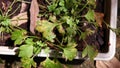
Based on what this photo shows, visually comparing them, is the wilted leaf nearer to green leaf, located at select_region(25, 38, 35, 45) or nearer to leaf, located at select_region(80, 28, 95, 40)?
leaf, located at select_region(80, 28, 95, 40)

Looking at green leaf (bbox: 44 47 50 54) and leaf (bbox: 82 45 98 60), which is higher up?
green leaf (bbox: 44 47 50 54)

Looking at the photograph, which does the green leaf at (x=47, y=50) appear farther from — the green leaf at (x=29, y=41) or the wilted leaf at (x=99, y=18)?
the wilted leaf at (x=99, y=18)

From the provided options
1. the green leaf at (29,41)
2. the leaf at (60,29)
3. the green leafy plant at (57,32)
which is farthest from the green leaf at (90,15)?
the green leaf at (29,41)

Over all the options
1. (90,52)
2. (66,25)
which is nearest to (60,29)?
(66,25)

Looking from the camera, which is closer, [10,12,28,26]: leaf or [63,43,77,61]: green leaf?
[63,43,77,61]: green leaf

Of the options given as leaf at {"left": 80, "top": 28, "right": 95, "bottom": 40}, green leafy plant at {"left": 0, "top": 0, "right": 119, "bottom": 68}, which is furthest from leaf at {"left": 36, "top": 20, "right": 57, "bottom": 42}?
leaf at {"left": 80, "top": 28, "right": 95, "bottom": 40}

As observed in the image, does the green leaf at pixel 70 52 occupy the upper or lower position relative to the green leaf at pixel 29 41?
lower

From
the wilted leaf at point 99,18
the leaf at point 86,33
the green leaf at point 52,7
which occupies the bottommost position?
the leaf at point 86,33
